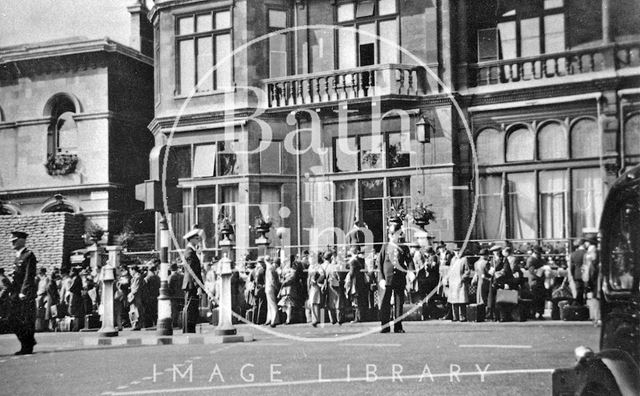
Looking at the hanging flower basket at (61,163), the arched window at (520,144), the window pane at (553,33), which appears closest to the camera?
the hanging flower basket at (61,163)

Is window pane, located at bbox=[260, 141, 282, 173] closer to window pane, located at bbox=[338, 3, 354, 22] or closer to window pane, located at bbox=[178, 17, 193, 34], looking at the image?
window pane, located at bbox=[338, 3, 354, 22]

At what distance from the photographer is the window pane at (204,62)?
1008 inches

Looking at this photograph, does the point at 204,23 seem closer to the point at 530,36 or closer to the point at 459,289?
the point at 530,36

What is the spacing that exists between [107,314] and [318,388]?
7963 millimetres

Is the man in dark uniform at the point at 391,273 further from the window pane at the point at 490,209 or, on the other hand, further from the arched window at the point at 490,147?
the arched window at the point at 490,147

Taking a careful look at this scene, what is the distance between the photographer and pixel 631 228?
218 inches

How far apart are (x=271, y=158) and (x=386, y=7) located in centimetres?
558

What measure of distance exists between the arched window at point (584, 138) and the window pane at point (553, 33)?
1969mm

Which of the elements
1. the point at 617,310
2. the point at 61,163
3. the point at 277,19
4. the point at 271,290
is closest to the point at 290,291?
the point at 271,290

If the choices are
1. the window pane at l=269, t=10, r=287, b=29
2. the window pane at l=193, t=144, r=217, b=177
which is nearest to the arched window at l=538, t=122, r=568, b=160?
the window pane at l=269, t=10, r=287, b=29

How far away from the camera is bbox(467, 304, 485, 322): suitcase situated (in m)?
16.7

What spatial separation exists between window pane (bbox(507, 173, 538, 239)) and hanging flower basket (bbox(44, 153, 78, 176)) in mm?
10536

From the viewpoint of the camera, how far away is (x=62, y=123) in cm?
1852

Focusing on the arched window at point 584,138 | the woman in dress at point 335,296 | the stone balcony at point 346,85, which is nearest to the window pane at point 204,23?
the stone balcony at point 346,85
